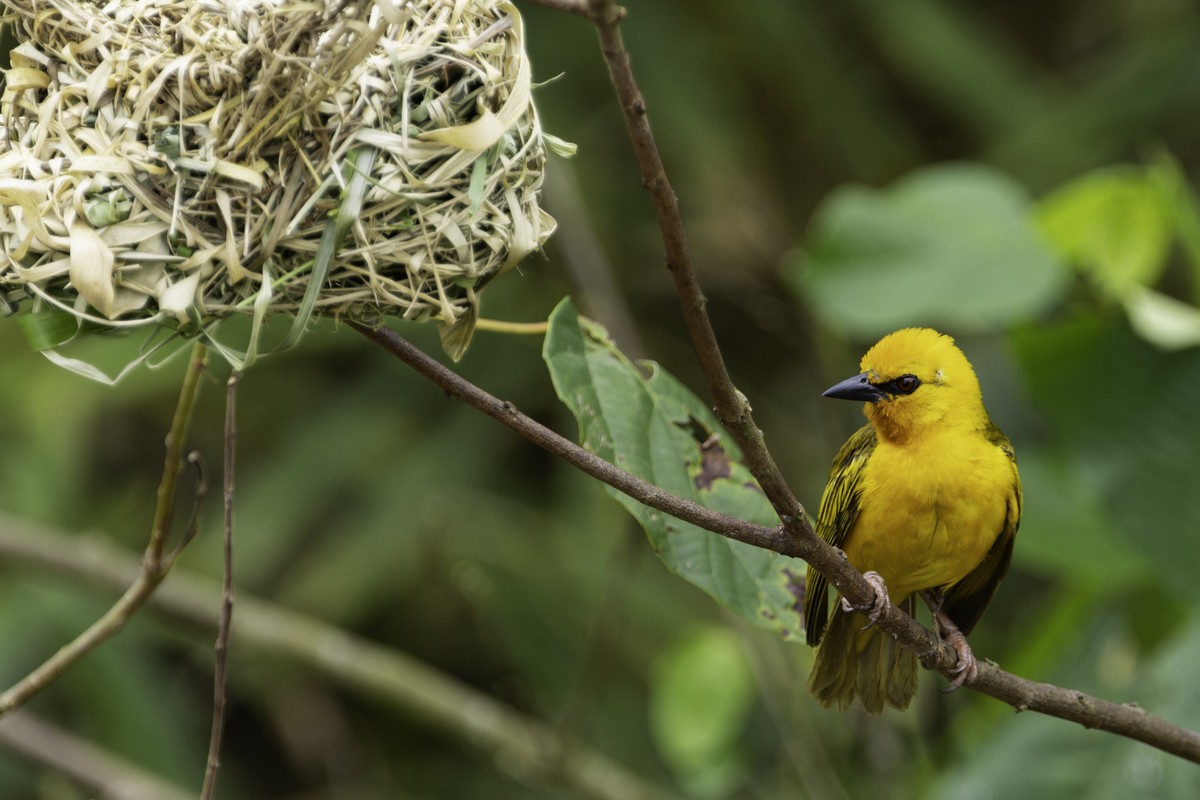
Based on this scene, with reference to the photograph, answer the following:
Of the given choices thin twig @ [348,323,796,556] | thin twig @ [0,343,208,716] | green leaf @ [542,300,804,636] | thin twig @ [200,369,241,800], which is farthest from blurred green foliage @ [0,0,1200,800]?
thin twig @ [348,323,796,556]

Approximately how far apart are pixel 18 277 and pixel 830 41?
17.6 feet

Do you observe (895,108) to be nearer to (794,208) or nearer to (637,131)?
(794,208)

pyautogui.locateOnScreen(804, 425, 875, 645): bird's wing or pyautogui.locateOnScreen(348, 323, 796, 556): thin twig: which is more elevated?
pyautogui.locateOnScreen(348, 323, 796, 556): thin twig

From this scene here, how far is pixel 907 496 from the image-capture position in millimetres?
2666

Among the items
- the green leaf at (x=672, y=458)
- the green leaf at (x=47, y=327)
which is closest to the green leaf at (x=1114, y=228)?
the green leaf at (x=672, y=458)

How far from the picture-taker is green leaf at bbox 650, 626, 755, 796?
3.94 m

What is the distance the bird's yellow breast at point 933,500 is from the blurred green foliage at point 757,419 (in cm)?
71

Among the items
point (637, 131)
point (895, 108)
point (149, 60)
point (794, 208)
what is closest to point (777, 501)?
point (637, 131)

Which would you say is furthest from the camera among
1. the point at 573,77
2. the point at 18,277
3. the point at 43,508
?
the point at 573,77

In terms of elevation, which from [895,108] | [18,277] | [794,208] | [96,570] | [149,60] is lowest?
[96,570]

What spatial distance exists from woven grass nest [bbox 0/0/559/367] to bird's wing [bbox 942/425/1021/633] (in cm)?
144

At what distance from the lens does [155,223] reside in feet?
5.84

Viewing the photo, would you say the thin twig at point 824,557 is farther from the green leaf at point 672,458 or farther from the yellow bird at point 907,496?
the yellow bird at point 907,496

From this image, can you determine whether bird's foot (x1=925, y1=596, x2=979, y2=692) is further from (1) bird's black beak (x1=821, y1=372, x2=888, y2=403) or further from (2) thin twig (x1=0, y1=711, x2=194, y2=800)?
(2) thin twig (x1=0, y1=711, x2=194, y2=800)
